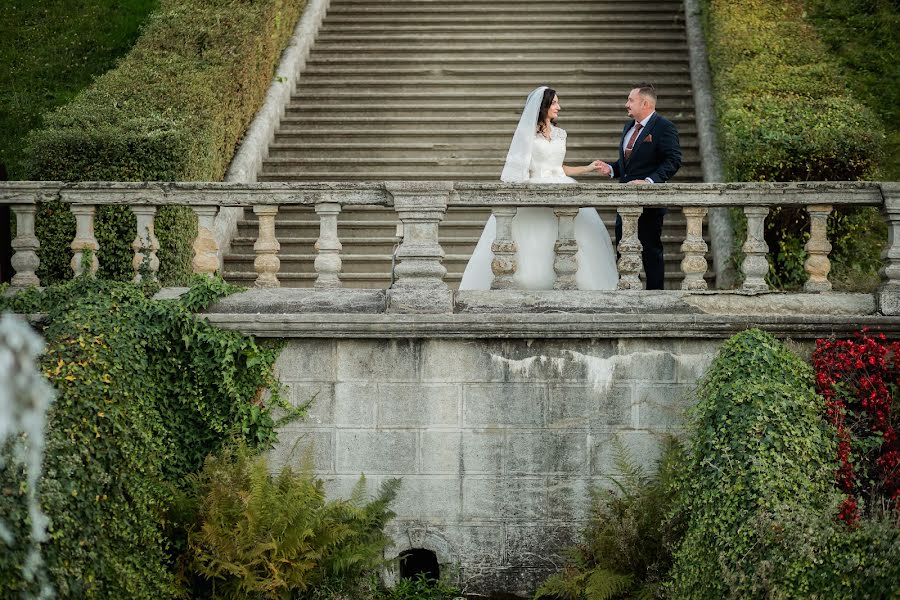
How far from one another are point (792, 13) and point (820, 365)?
758 centimetres

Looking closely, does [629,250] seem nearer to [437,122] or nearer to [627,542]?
[627,542]

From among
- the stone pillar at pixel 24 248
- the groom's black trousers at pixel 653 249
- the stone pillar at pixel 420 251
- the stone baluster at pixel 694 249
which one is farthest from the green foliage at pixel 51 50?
the stone baluster at pixel 694 249

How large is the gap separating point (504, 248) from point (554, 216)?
579 millimetres

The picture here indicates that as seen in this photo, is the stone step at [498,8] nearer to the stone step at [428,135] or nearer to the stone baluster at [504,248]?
the stone step at [428,135]

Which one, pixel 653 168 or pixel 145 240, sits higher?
pixel 653 168

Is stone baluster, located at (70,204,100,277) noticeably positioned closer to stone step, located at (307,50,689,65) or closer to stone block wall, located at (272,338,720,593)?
stone block wall, located at (272,338,720,593)

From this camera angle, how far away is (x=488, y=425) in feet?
25.1

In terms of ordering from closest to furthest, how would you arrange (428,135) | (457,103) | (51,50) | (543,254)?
(543,254), (428,135), (457,103), (51,50)

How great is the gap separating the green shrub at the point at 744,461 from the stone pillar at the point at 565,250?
3.76 feet

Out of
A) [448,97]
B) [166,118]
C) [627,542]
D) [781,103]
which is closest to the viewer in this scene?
[627,542]

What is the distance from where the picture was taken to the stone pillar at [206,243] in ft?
25.3

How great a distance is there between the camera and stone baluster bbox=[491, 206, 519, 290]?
7633 millimetres

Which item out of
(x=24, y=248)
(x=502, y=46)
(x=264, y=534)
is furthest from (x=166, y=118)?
(x=502, y=46)

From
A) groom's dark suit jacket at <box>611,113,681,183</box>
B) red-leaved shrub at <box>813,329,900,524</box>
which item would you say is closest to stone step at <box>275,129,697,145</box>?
groom's dark suit jacket at <box>611,113,681,183</box>
